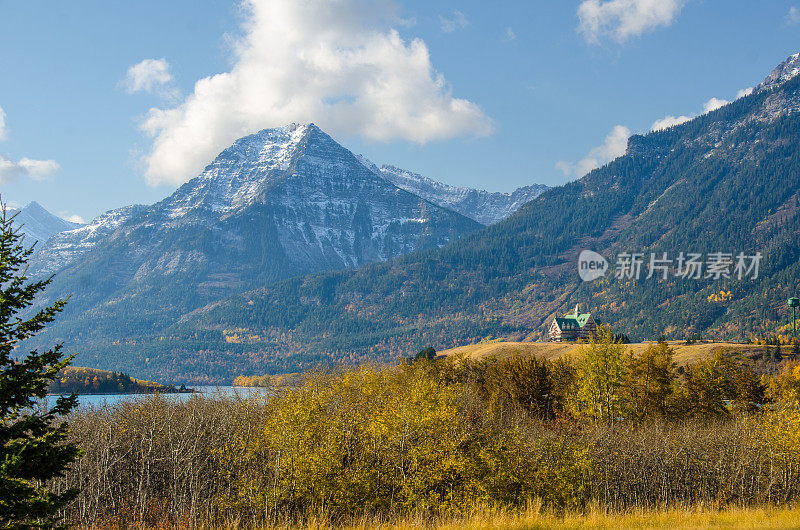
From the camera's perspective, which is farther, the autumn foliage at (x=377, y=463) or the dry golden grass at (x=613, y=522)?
the autumn foliage at (x=377, y=463)

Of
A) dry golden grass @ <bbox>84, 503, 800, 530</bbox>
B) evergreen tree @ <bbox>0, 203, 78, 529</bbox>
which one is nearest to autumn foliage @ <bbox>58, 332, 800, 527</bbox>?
dry golden grass @ <bbox>84, 503, 800, 530</bbox>

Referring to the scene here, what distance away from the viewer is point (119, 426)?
170ft

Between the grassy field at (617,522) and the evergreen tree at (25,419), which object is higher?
the evergreen tree at (25,419)

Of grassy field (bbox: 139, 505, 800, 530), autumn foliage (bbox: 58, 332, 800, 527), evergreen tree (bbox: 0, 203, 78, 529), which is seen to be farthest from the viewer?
autumn foliage (bbox: 58, 332, 800, 527)

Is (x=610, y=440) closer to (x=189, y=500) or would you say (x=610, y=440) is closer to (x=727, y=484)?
(x=727, y=484)

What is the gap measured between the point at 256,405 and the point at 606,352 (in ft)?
137

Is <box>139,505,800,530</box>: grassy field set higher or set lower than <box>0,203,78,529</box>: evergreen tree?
lower

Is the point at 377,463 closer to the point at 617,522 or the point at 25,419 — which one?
the point at 617,522

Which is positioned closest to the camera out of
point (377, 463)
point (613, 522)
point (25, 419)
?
point (25, 419)

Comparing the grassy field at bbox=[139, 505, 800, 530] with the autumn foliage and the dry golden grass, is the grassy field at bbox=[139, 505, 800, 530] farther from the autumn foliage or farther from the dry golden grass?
the autumn foliage

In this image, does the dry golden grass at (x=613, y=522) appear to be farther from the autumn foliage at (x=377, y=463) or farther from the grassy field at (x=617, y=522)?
the autumn foliage at (x=377, y=463)

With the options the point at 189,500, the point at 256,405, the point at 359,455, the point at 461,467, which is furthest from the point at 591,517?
the point at 256,405

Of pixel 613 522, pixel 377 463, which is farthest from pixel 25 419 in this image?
pixel 613 522

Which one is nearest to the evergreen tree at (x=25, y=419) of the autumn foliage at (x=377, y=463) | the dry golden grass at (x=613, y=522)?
the dry golden grass at (x=613, y=522)
